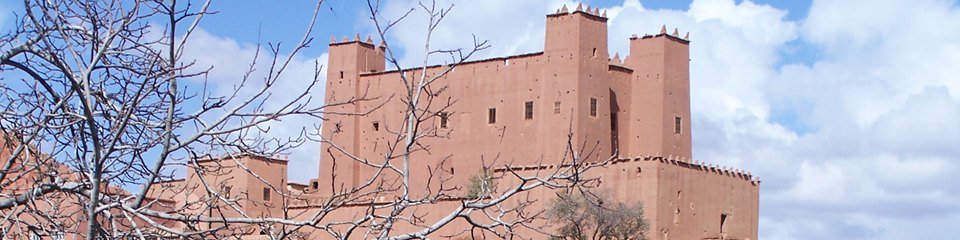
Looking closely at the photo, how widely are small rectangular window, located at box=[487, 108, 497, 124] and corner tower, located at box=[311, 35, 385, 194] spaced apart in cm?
462

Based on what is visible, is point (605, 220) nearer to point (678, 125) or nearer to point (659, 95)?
point (659, 95)

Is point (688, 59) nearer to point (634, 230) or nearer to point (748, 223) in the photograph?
point (748, 223)

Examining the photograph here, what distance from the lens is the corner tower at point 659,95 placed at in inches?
1893

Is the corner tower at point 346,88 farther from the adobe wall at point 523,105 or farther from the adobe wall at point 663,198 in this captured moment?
the adobe wall at point 663,198

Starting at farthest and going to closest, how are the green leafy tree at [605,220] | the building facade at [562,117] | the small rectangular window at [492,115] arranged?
the small rectangular window at [492,115], the building facade at [562,117], the green leafy tree at [605,220]

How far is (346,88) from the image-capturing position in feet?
171

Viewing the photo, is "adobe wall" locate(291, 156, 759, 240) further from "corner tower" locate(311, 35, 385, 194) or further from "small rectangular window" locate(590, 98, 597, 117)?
"corner tower" locate(311, 35, 385, 194)

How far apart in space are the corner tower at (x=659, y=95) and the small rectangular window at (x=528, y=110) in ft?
11.3

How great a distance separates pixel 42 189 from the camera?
8109 mm

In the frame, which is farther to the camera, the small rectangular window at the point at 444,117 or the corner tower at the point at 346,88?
the corner tower at the point at 346,88

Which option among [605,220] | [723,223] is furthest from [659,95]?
[605,220]

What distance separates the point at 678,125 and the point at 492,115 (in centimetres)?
621

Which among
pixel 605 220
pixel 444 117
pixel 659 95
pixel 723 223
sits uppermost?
pixel 659 95

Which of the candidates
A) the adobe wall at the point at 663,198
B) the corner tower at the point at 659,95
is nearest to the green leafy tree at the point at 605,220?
the adobe wall at the point at 663,198
